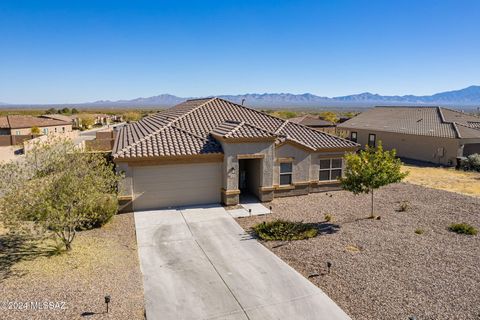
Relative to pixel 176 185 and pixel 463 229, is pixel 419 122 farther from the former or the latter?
pixel 176 185

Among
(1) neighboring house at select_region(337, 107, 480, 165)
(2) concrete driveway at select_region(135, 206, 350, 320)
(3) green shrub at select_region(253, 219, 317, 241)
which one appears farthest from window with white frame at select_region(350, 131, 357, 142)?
(2) concrete driveway at select_region(135, 206, 350, 320)

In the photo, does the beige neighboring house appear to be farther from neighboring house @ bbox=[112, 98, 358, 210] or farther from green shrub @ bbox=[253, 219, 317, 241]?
green shrub @ bbox=[253, 219, 317, 241]

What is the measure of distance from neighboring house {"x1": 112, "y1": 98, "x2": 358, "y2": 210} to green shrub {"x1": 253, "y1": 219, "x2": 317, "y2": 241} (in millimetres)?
3926

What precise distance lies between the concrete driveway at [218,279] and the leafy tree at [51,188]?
9.14 ft

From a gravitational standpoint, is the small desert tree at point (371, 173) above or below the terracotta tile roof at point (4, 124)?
below

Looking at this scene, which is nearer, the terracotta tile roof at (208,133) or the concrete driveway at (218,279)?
the concrete driveway at (218,279)

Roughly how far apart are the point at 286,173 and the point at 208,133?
16.5 feet

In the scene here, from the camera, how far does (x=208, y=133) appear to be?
20.4 metres

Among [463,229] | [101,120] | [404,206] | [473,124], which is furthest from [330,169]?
[101,120]

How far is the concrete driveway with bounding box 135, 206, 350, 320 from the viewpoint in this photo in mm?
9031

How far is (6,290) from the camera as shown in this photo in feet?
31.3

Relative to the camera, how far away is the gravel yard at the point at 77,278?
881 centimetres

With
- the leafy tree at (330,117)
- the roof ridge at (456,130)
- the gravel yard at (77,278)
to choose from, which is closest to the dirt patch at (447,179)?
the roof ridge at (456,130)

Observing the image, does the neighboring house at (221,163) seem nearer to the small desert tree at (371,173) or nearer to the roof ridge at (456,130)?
the small desert tree at (371,173)
